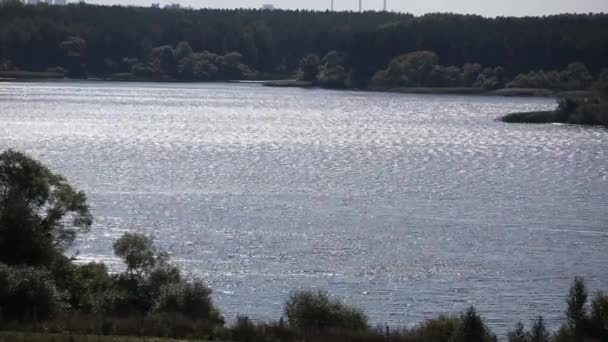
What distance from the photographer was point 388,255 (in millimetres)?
44594

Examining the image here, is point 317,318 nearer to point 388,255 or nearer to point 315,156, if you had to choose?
point 388,255

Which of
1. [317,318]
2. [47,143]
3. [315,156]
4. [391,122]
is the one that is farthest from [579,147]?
[317,318]

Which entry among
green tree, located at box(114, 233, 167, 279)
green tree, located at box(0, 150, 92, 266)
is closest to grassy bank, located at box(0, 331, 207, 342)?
green tree, located at box(114, 233, 167, 279)

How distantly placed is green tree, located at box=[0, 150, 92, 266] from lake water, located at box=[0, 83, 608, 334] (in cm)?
503

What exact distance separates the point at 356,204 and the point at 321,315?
91.5 ft

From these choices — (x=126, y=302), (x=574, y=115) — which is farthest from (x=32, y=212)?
(x=574, y=115)

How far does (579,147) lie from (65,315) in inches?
2841

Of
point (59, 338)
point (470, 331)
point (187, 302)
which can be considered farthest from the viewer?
point (187, 302)

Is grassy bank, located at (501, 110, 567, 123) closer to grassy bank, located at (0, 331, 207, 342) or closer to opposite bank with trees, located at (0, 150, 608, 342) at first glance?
opposite bank with trees, located at (0, 150, 608, 342)

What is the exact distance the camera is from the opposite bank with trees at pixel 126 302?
91.2 ft

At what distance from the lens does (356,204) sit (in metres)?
58.2

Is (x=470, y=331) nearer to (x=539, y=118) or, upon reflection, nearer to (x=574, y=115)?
(x=539, y=118)

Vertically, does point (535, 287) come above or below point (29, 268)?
below

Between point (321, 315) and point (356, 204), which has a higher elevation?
point (321, 315)
